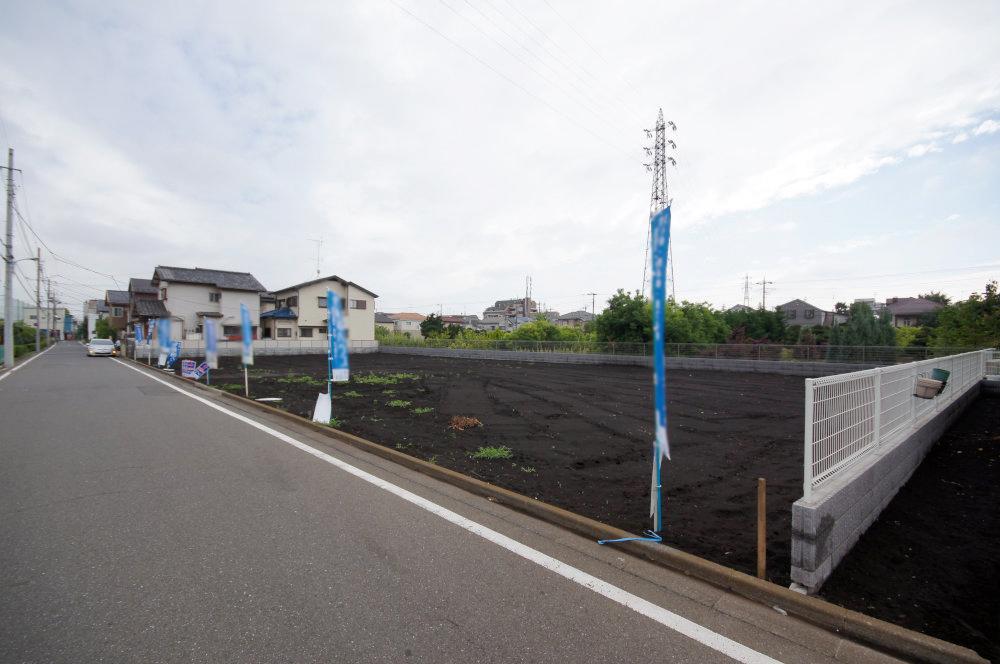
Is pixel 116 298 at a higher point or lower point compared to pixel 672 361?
higher

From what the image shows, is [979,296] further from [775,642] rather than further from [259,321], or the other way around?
[259,321]

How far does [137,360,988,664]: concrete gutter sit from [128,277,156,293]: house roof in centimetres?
5011

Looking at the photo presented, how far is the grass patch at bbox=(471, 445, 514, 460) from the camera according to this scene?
5692 millimetres

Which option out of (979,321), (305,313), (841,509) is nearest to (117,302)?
(305,313)

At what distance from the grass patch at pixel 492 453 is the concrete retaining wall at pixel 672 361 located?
612 inches

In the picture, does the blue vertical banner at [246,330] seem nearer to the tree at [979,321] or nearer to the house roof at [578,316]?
the tree at [979,321]

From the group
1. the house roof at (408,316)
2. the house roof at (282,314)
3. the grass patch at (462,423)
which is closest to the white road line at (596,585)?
the grass patch at (462,423)

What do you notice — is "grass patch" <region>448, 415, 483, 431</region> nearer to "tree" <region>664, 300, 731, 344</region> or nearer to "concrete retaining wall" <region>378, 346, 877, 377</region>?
"concrete retaining wall" <region>378, 346, 877, 377</region>

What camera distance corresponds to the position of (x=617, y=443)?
21.7 ft

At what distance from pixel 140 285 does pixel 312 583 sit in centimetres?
5275

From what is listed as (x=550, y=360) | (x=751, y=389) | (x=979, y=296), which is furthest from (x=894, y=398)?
(x=550, y=360)

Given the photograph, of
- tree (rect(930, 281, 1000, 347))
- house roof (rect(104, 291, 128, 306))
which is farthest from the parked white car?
tree (rect(930, 281, 1000, 347))

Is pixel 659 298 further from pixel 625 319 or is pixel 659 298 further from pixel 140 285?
pixel 140 285

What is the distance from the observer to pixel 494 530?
11.8 feet
